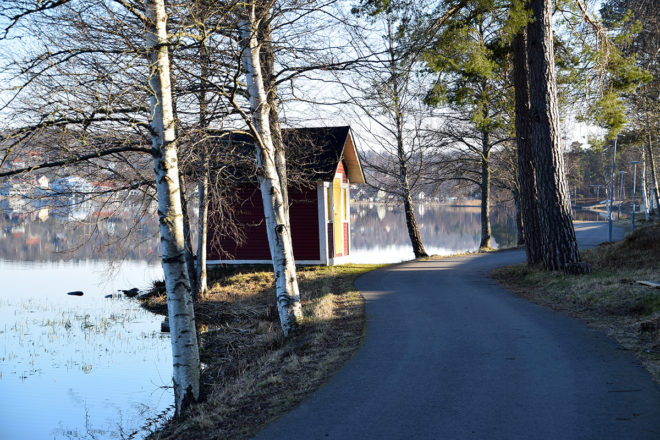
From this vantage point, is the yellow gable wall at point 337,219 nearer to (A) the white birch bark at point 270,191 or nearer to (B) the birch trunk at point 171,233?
(A) the white birch bark at point 270,191

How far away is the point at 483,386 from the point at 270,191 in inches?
208

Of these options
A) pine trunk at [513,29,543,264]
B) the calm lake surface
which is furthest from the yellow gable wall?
pine trunk at [513,29,543,264]

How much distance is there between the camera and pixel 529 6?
1457cm

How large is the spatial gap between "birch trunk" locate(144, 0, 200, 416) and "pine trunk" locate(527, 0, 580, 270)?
10380mm

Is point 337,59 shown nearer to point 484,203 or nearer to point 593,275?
point 593,275

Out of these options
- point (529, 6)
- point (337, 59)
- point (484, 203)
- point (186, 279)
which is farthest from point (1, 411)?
point (484, 203)

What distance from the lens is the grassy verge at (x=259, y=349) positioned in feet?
20.4

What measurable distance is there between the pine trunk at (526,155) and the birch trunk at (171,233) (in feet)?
38.8

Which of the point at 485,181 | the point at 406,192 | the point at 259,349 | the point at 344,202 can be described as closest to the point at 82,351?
the point at 259,349

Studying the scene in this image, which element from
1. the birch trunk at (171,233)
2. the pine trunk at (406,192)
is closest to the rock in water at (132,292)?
the pine trunk at (406,192)

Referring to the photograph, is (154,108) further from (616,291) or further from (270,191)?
(616,291)

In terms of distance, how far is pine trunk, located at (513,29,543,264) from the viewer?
1625 centimetres

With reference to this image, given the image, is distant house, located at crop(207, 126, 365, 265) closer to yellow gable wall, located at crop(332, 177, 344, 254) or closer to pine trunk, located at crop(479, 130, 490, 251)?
yellow gable wall, located at crop(332, 177, 344, 254)

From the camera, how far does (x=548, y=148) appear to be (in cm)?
1444
